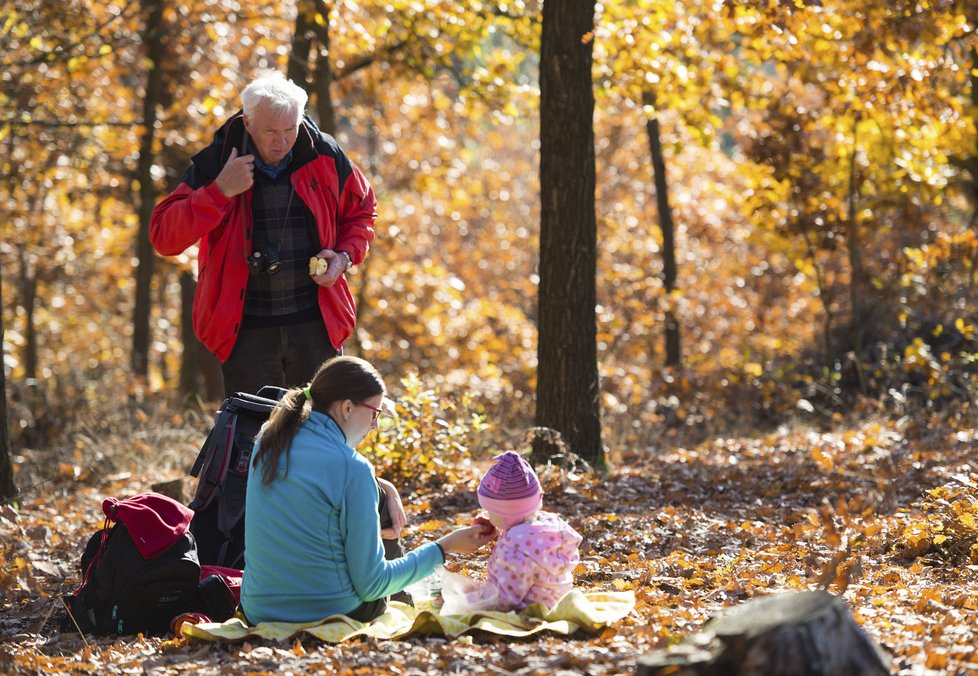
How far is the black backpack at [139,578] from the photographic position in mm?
4664

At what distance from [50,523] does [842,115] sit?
26.5ft

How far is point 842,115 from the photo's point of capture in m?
11.0

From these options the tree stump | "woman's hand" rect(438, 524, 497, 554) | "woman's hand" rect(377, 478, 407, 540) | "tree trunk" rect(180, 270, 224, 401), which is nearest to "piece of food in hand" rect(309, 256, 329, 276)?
"woman's hand" rect(377, 478, 407, 540)

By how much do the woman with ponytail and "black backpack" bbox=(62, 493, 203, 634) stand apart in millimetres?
543

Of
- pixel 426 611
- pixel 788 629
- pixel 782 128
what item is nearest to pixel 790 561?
pixel 426 611

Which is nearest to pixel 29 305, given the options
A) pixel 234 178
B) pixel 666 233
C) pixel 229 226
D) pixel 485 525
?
pixel 666 233

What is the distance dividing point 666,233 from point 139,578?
10837 millimetres

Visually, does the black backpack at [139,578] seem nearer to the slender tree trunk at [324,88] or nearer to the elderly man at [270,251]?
the elderly man at [270,251]

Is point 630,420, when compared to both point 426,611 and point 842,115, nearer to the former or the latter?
point 842,115

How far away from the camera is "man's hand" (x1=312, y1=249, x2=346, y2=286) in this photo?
207 inches

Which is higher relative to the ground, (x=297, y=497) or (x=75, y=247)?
(x=75, y=247)

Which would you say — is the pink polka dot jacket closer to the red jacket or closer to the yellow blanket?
the yellow blanket

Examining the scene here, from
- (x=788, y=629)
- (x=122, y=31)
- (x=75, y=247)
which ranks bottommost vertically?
(x=788, y=629)

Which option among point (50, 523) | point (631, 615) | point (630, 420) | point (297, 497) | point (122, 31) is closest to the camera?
point (297, 497)
